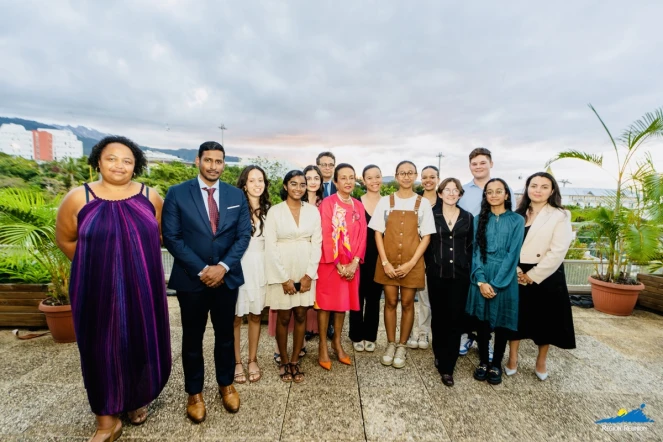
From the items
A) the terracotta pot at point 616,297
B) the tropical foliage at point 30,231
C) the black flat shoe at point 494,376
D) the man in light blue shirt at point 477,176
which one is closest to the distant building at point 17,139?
the tropical foliage at point 30,231

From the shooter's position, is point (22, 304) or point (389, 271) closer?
point (389, 271)

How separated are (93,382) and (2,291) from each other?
324cm

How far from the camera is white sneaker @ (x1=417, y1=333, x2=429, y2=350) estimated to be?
3762 millimetres

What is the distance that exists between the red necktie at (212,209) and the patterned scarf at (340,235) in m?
1.18

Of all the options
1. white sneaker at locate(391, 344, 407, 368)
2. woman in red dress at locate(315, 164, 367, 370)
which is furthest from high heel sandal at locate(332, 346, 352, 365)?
white sneaker at locate(391, 344, 407, 368)

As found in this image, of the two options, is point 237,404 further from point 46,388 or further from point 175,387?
point 46,388

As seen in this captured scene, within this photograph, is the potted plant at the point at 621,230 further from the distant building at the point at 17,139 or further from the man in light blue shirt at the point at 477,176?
the distant building at the point at 17,139

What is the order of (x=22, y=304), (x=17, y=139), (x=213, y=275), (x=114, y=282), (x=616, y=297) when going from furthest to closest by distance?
(x=17, y=139) < (x=616, y=297) < (x=22, y=304) < (x=213, y=275) < (x=114, y=282)

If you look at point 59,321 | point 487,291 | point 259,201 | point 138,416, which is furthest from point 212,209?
point 59,321

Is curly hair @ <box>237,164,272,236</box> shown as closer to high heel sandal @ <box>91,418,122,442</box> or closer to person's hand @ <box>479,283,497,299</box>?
high heel sandal @ <box>91,418,122,442</box>

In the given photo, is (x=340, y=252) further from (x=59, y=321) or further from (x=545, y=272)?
(x=59, y=321)

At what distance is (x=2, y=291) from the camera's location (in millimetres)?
4066

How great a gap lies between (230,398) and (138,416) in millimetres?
691

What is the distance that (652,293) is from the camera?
17.4 feet
